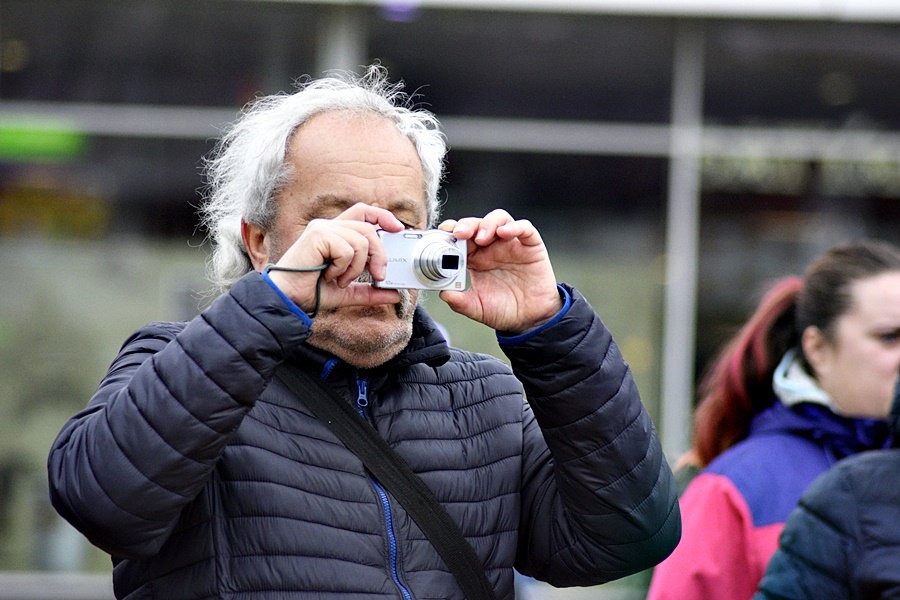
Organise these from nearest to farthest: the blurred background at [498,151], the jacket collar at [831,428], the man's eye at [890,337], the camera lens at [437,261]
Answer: the camera lens at [437,261] → the jacket collar at [831,428] → the man's eye at [890,337] → the blurred background at [498,151]

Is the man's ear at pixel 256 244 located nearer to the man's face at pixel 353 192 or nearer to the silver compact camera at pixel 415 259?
the man's face at pixel 353 192

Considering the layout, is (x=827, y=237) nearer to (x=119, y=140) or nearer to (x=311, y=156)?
(x=119, y=140)

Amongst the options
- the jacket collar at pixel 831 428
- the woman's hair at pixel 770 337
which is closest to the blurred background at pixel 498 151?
the woman's hair at pixel 770 337

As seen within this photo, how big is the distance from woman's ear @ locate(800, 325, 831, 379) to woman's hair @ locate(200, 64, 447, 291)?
1367 mm

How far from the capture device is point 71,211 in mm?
7160

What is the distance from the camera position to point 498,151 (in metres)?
7.36

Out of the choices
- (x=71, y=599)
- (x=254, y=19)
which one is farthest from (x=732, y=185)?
(x=71, y=599)

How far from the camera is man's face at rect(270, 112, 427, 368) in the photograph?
7.29 feet

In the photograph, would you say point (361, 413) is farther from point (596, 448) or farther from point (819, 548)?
point (819, 548)

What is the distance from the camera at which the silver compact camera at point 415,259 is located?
2.10m

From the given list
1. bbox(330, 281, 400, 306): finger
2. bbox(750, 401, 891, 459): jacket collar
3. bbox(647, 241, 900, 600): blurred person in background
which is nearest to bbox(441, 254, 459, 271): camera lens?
bbox(330, 281, 400, 306): finger

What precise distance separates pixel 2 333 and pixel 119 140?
4.21 ft

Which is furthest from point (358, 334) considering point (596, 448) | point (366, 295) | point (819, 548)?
point (819, 548)

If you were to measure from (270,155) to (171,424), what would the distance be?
0.64m
